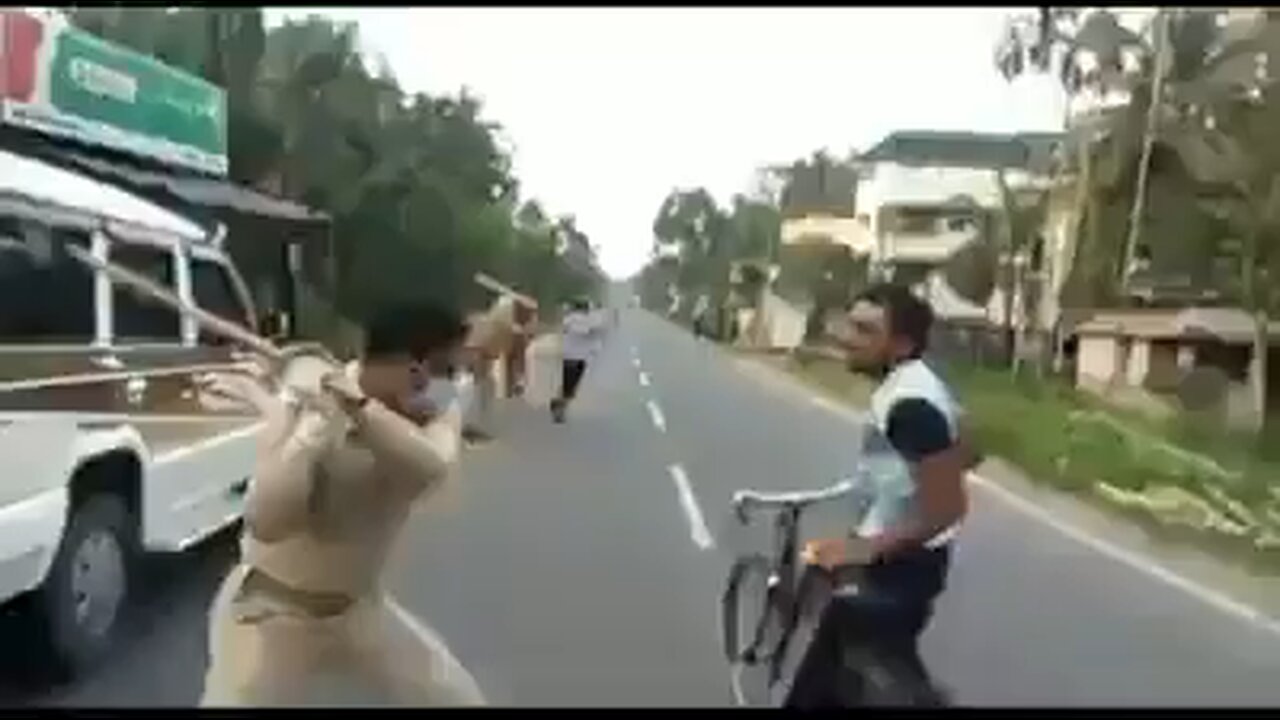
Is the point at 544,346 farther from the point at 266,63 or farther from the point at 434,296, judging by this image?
A: the point at 266,63

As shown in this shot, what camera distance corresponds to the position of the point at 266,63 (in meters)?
3.46

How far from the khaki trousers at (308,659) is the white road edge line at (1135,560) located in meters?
0.98

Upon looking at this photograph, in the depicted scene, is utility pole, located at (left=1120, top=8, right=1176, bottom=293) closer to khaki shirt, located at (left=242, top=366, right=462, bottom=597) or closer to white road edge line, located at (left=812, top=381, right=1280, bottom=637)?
white road edge line, located at (left=812, top=381, right=1280, bottom=637)

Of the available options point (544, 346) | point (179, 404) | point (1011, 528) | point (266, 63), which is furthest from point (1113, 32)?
point (179, 404)

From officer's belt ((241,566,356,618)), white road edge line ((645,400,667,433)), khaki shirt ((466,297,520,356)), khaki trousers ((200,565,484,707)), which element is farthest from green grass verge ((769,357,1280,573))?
officer's belt ((241,566,356,618))

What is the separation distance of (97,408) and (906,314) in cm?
137

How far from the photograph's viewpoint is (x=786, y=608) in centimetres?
333

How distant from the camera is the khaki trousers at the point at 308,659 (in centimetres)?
267

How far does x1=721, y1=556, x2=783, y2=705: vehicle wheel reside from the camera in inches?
133

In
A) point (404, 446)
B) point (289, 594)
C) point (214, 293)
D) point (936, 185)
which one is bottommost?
point (289, 594)

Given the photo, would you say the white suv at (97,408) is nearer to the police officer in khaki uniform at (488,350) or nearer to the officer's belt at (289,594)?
the police officer in khaki uniform at (488,350)

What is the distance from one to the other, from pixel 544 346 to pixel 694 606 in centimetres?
58

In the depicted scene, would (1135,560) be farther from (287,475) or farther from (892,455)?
(287,475)

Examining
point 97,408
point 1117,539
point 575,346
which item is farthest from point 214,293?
point 1117,539
